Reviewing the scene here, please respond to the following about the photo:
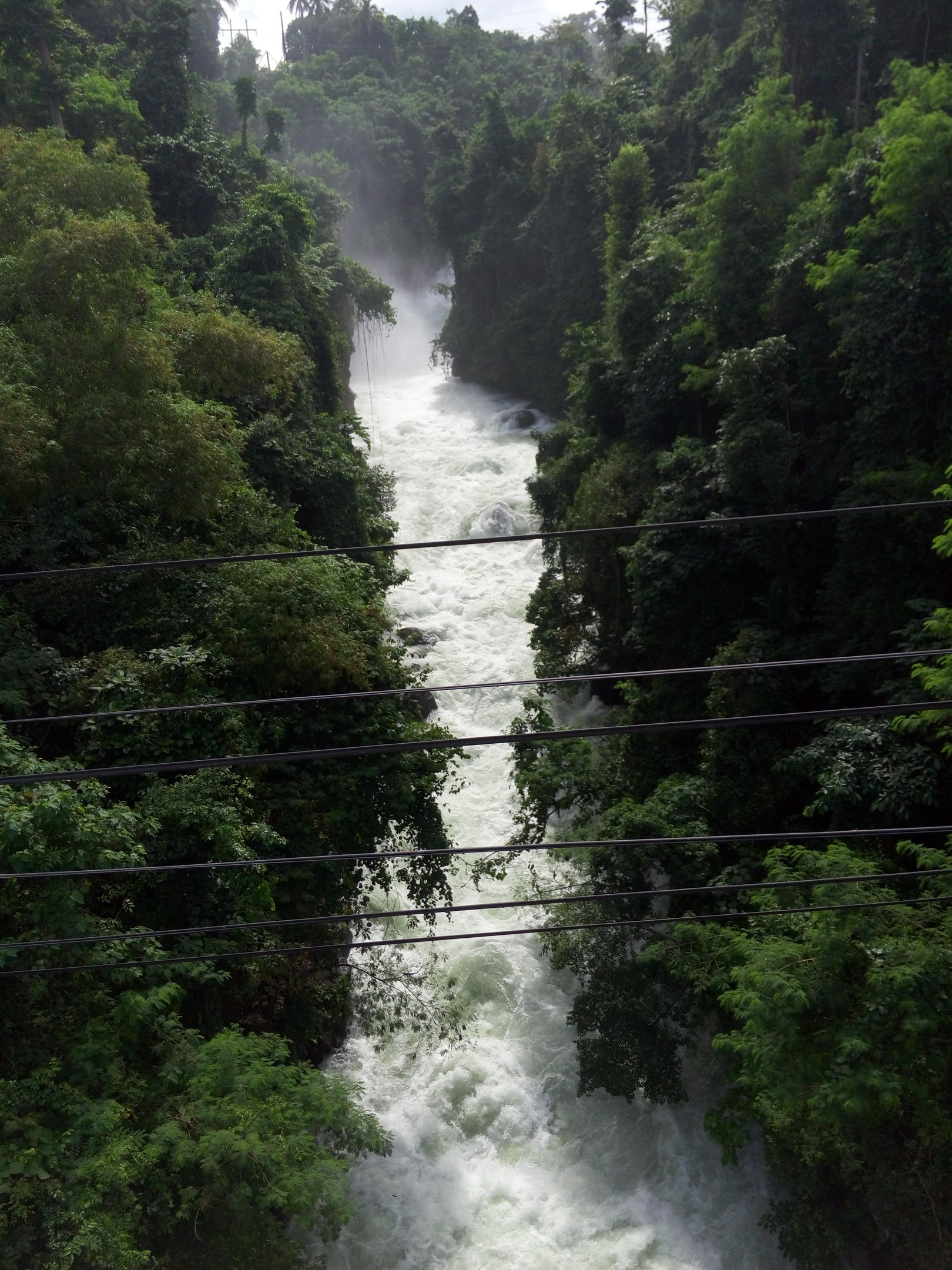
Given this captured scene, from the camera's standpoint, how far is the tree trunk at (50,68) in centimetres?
2211

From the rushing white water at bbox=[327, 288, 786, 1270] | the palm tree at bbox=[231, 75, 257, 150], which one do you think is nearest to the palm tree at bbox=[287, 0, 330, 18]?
the palm tree at bbox=[231, 75, 257, 150]

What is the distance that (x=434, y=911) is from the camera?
4.83 m

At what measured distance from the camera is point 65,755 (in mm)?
8484

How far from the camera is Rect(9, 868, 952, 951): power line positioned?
424 cm

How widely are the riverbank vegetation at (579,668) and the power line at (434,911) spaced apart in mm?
237

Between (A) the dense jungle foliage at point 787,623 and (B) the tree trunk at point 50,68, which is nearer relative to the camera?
(A) the dense jungle foliage at point 787,623

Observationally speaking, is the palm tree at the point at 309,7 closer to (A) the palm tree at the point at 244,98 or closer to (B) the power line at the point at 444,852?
(A) the palm tree at the point at 244,98

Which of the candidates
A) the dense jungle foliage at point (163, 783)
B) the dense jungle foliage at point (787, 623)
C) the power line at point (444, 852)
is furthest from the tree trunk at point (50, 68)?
the power line at point (444, 852)

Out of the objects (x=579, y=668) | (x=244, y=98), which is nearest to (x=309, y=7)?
(x=244, y=98)

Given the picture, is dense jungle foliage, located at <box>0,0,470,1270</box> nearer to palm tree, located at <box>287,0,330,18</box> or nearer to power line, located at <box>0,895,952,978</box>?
power line, located at <box>0,895,952,978</box>

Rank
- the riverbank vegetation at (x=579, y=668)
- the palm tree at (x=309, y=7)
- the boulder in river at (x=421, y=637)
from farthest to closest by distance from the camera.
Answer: the palm tree at (x=309, y=7) < the boulder in river at (x=421, y=637) < the riverbank vegetation at (x=579, y=668)

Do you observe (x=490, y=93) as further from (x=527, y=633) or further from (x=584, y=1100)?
(x=584, y=1100)

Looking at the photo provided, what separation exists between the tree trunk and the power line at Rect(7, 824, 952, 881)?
2021 cm

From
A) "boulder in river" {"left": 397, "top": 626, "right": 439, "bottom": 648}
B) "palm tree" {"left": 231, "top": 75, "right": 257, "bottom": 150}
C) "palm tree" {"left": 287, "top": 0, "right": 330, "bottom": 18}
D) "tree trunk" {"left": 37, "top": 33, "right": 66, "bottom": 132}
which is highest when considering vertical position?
"palm tree" {"left": 287, "top": 0, "right": 330, "bottom": 18}
